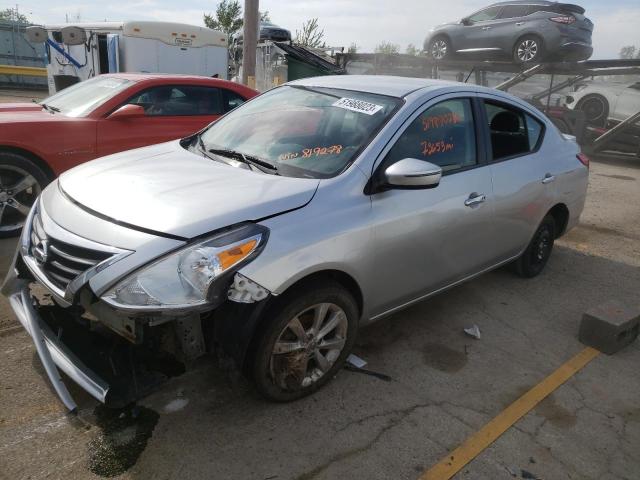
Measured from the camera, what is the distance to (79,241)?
2.35 meters

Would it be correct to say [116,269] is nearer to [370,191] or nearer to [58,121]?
[370,191]

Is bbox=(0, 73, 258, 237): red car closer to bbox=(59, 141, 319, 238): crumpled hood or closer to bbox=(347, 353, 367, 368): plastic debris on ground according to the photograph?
bbox=(59, 141, 319, 238): crumpled hood

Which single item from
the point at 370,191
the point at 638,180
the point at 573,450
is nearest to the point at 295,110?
the point at 370,191

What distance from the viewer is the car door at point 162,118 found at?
5250mm

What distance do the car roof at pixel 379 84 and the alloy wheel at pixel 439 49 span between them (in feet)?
37.0

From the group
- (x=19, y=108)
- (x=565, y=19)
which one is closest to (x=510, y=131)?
(x=19, y=108)

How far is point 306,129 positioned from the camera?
324 centimetres

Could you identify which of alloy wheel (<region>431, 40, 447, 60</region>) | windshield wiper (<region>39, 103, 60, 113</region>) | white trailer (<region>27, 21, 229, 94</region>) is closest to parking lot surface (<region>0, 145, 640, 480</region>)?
windshield wiper (<region>39, 103, 60, 113</region>)

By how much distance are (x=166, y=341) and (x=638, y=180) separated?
35.7 feet

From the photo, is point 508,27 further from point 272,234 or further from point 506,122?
point 272,234

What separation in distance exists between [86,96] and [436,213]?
169 inches

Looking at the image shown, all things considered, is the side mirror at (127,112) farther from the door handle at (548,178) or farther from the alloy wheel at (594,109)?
the alloy wheel at (594,109)

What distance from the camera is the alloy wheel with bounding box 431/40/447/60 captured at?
1401cm

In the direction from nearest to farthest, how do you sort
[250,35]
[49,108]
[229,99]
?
[49,108], [229,99], [250,35]
